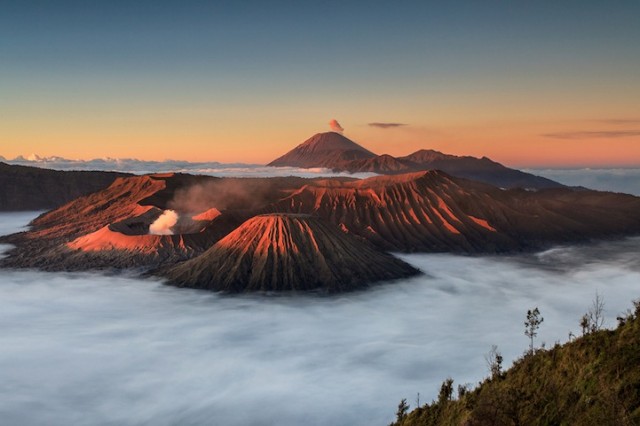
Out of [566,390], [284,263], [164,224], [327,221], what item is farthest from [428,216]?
[566,390]

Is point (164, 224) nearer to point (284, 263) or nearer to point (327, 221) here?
point (327, 221)

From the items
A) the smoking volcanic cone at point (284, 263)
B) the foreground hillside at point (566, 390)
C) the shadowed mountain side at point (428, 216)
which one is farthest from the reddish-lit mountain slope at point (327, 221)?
the foreground hillside at point (566, 390)

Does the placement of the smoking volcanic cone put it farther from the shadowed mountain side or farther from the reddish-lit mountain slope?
the shadowed mountain side

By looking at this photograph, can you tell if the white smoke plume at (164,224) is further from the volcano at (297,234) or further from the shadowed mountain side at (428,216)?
the shadowed mountain side at (428,216)

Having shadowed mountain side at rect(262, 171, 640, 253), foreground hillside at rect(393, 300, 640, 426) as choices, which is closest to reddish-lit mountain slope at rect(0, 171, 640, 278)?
shadowed mountain side at rect(262, 171, 640, 253)

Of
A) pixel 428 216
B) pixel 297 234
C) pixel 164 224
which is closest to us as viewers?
pixel 297 234

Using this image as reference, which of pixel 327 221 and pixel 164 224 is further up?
pixel 327 221
